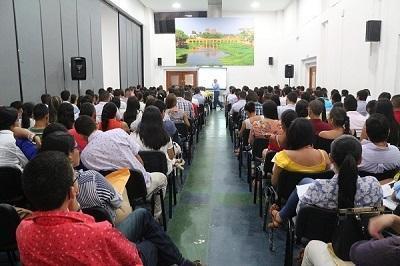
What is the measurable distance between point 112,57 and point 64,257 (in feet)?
40.0

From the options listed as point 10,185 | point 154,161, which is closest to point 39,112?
point 10,185

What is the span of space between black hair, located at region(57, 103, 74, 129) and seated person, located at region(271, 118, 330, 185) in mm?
2318

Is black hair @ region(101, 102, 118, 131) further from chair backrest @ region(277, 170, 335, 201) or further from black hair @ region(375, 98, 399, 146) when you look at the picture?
black hair @ region(375, 98, 399, 146)

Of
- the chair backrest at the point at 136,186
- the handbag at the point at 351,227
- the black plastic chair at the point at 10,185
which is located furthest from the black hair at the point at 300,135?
the black plastic chair at the point at 10,185

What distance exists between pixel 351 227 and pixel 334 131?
2.33 meters

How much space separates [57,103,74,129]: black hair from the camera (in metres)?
4.02

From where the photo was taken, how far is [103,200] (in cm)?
216

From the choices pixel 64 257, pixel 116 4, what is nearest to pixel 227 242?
pixel 64 257

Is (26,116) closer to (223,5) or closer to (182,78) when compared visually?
(223,5)

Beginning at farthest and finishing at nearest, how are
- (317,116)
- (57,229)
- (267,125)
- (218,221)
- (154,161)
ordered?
1. (267,125)
2. (317,116)
3. (218,221)
4. (154,161)
5. (57,229)

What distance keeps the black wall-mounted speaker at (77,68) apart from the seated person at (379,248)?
7835mm

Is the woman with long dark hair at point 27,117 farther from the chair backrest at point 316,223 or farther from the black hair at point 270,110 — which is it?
the chair backrest at point 316,223

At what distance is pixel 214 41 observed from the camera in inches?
665

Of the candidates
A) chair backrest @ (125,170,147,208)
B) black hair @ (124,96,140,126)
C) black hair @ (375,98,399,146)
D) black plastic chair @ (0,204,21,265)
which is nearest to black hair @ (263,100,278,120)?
black hair @ (375,98,399,146)
